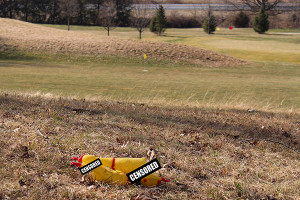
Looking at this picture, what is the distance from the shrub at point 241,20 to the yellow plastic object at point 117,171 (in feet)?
218

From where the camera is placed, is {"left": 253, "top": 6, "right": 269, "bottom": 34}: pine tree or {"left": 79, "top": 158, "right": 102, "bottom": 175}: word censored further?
{"left": 253, "top": 6, "right": 269, "bottom": 34}: pine tree

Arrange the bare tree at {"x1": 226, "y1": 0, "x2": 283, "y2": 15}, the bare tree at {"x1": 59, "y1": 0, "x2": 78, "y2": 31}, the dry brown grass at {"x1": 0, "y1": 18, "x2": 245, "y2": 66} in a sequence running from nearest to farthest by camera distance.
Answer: the dry brown grass at {"x1": 0, "y1": 18, "x2": 245, "y2": 66}, the bare tree at {"x1": 59, "y1": 0, "x2": 78, "y2": 31}, the bare tree at {"x1": 226, "y1": 0, "x2": 283, "y2": 15}

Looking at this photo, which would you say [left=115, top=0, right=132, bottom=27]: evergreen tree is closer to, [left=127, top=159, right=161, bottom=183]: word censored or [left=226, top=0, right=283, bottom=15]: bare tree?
[left=226, top=0, right=283, bottom=15]: bare tree

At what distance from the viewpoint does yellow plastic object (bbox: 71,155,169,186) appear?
10.5ft

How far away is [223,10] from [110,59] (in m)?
54.7

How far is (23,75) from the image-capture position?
15.9 metres

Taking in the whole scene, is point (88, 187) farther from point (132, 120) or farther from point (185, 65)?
point (185, 65)

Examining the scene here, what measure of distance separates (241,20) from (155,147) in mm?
65509

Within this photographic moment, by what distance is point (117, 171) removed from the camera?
10.6 feet

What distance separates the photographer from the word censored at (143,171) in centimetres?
283

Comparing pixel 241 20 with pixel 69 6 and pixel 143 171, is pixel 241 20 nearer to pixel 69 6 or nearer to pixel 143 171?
pixel 69 6

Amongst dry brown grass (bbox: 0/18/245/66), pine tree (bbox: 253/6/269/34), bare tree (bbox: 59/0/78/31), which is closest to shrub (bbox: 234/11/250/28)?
pine tree (bbox: 253/6/269/34)

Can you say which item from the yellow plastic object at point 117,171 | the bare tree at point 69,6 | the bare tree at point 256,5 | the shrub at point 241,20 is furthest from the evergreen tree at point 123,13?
the yellow plastic object at point 117,171

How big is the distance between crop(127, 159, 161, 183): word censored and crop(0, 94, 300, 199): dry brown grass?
14 centimetres
